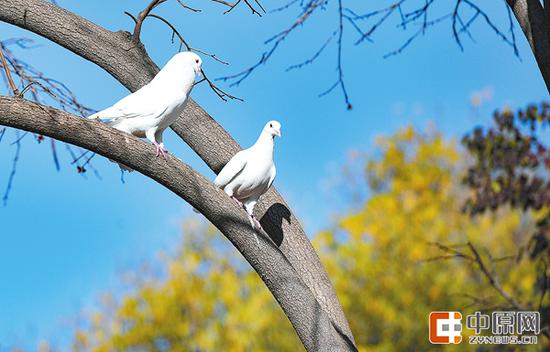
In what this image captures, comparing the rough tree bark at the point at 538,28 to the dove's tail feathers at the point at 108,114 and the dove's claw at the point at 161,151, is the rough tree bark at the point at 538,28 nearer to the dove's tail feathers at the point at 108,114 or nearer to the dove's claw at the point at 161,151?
the dove's claw at the point at 161,151

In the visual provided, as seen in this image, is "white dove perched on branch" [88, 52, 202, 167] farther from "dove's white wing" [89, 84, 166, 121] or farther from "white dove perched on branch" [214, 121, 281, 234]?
"white dove perched on branch" [214, 121, 281, 234]

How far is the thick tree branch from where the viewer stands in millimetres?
3189

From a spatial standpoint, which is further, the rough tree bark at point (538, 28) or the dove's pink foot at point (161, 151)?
the rough tree bark at point (538, 28)

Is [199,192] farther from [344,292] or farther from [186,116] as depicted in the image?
[344,292]

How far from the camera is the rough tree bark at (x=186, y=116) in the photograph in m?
4.06

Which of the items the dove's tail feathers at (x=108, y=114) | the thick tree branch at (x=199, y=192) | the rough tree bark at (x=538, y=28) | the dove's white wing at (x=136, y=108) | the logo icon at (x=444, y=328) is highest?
the rough tree bark at (x=538, y=28)

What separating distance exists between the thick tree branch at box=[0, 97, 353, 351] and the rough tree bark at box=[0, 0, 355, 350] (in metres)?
0.32

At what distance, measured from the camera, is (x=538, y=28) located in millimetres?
3602

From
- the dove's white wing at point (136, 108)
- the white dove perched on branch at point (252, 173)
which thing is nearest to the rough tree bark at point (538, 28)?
the white dove perched on branch at point (252, 173)

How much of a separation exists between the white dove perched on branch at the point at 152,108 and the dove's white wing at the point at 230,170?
0.39 metres

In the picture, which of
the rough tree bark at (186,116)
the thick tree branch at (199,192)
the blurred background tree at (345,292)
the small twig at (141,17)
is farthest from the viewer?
the blurred background tree at (345,292)

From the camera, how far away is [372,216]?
39.8ft

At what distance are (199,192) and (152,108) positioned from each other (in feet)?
1.68

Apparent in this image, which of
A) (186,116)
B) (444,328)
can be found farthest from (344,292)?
(186,116)
